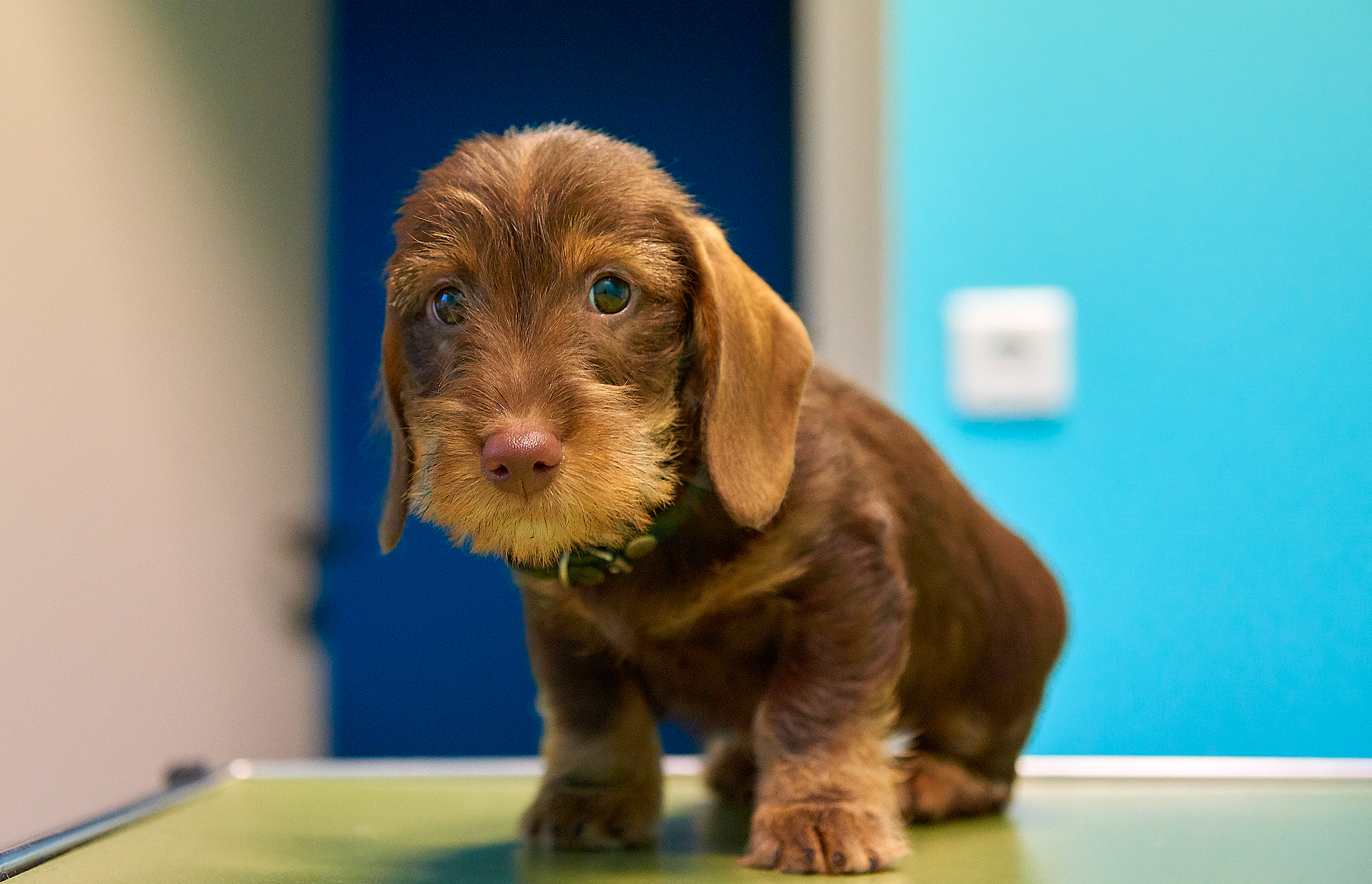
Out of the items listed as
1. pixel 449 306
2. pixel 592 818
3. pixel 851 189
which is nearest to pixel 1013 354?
pixel 851 189

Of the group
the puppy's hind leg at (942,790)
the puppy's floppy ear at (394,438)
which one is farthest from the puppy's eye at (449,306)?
the puppy's hind leg at (942,790)

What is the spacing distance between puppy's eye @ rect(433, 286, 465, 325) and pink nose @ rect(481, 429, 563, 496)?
0.22 m

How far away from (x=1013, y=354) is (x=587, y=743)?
55.0 inches

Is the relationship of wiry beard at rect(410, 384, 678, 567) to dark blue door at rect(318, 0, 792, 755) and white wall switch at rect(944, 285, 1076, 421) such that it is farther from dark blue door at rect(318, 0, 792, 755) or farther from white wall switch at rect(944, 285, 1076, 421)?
dark blue door at rect(318, 0, 792, 755)

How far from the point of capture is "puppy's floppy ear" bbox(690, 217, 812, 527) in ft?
4.69

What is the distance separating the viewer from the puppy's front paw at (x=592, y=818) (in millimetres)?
1635

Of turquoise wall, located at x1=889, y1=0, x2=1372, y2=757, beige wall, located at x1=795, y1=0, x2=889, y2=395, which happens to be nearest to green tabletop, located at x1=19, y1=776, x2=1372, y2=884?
turquoise wall, located at x1=889, y1=0, x2=1372, y2=757

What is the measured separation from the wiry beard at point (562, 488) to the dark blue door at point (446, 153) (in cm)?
190

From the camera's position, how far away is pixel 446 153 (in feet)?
10.4

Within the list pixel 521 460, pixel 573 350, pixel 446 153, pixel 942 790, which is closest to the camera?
pixel 521 460

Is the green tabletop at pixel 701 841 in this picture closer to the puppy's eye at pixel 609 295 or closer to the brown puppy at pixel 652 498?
the brown puppy at pixel 652 498

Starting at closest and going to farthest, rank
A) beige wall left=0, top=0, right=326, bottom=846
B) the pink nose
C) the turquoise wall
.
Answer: the pink nose → beige wall left=0, top=0, right=326, bottom=846 → the turquoise wall

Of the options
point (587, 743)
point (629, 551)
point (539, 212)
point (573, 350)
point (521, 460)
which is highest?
point (539, 212)

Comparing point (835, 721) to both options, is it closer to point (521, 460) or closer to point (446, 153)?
point (521, 460)
